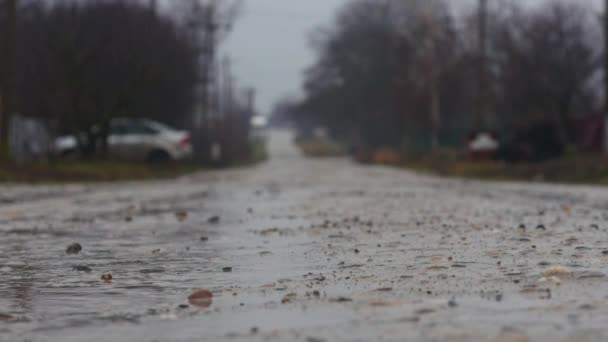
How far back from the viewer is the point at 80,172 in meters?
28.9

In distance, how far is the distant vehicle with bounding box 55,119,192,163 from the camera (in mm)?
37781

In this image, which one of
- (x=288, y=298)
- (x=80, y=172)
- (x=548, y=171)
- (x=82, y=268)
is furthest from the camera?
(x=80, y=172)

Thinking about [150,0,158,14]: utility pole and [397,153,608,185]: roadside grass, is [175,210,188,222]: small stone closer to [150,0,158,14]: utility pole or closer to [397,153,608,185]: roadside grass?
[397,153,608,185]: roadside grass

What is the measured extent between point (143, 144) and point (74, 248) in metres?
29.2

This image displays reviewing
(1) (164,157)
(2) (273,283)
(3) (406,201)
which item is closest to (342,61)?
(1) (164,157)

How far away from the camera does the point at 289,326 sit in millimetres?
5027

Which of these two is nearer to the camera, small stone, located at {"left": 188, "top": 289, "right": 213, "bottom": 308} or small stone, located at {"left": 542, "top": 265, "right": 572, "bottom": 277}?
small stone, located at {"left": 188, "top": 289, "right": 213, "bottom": 308}

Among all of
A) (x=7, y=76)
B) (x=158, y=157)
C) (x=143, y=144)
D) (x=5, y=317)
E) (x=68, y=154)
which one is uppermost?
(x=7, y=76)

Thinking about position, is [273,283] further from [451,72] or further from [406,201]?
[451,72]

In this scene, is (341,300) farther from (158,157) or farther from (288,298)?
(158,157)

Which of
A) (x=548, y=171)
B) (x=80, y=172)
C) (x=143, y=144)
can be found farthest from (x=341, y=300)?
(x=143, y=144)

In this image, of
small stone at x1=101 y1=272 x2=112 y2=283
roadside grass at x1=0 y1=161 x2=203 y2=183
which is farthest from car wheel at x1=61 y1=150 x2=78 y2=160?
small stone at x1=101 y1=272 x2=112 y2=283

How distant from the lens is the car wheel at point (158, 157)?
3806cm

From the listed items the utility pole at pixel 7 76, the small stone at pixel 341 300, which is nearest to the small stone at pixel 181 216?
the small stone at pixel 341 300
